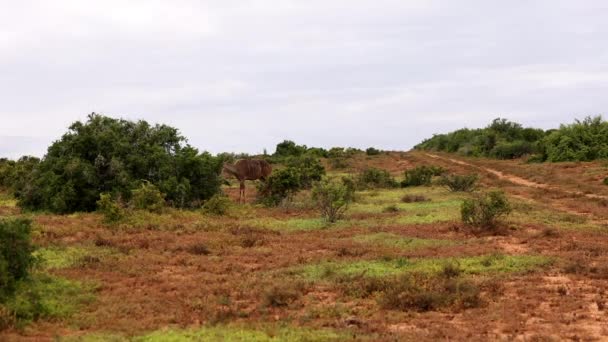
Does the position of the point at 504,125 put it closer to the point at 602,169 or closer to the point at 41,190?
the point at 602,169

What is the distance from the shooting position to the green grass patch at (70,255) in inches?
531

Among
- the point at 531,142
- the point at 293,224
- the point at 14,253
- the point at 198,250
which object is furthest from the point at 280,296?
the point at 531,142

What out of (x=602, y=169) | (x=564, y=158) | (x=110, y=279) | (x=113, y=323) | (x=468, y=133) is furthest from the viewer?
(x=468, y=133)

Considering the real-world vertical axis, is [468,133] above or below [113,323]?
above

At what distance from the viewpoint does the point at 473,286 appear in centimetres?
1105

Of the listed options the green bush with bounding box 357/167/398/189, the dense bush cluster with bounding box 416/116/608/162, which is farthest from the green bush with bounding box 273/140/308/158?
the green bush with bounding box 357/167/398/189

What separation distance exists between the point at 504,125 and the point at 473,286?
61713 millimetres

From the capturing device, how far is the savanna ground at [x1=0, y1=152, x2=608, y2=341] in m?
9.12

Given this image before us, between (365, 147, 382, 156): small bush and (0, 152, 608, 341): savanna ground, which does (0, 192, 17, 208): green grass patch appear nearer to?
(0, 152, 608, 341): savanna ground

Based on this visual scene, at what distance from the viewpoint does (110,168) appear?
933 inches

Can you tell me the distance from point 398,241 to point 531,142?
5081 cm

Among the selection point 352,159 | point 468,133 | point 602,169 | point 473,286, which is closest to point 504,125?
point 468,133

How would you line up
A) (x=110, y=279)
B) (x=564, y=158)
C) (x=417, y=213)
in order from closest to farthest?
(x=110, y=279)
(x=417, y=213)
(x=564, y=158)

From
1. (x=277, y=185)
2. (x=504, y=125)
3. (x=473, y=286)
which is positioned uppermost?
(x=504, y=125)
